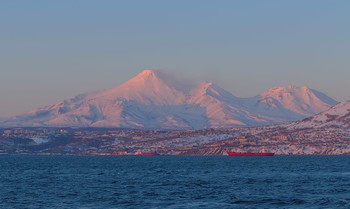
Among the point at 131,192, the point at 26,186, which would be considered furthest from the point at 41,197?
the point at 26,186

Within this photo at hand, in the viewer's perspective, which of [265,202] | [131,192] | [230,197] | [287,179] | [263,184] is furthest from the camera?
[287,179]

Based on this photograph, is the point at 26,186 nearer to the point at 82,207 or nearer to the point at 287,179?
the point at 82,207

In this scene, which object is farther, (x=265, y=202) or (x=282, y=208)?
(x=265, y=202)

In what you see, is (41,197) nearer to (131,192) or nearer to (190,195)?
(131,192)

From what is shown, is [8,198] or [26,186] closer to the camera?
[8,198]

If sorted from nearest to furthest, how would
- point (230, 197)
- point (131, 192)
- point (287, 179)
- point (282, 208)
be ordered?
point (282, 208) < point (230, 197) < point (131, 192) < point (287, 179)

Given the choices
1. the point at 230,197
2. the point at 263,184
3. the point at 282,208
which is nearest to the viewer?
the point at 282,208

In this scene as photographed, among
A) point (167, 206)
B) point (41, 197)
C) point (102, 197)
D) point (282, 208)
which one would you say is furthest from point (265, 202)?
point (41, 197)

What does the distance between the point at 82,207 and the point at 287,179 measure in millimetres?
64826

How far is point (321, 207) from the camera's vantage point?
92.7 m

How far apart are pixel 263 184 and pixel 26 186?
163ft

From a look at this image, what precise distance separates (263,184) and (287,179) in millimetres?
15998

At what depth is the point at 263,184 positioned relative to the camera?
132 m

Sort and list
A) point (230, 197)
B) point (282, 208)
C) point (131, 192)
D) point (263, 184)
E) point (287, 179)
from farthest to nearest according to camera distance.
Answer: point (287, 179), point (263, 184), point (131, 192), point (230, 197), point (282, 208)
